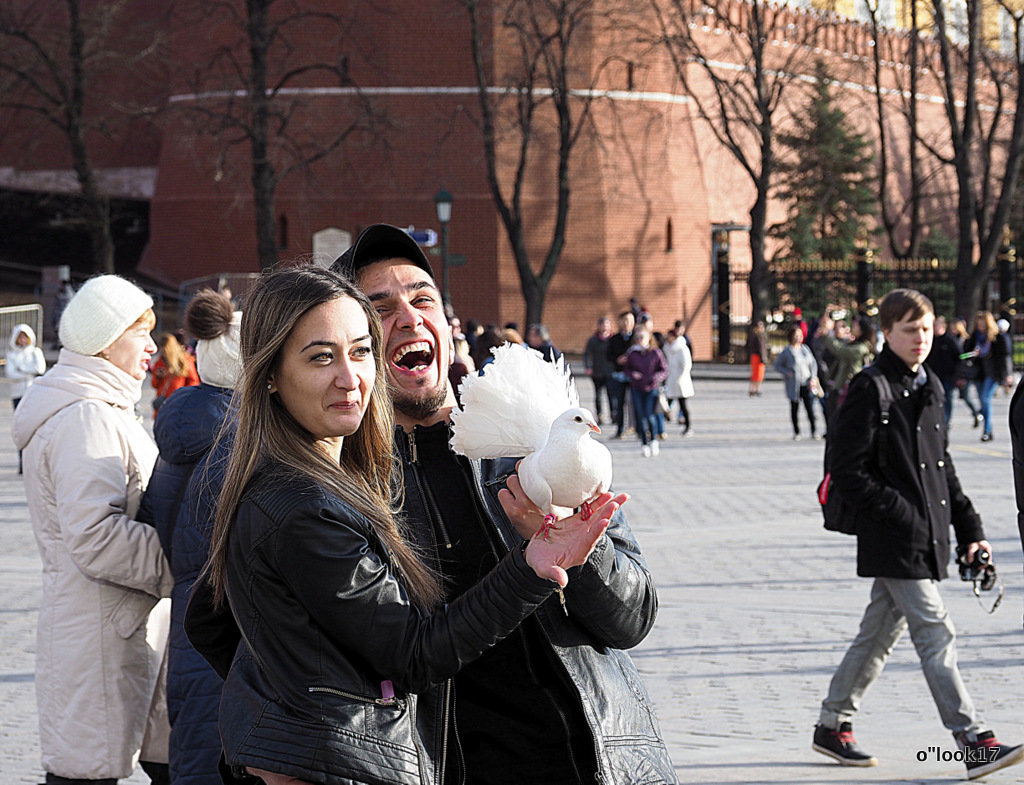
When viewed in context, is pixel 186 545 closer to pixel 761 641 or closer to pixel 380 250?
pixel 380 250

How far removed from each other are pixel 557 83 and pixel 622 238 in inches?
207

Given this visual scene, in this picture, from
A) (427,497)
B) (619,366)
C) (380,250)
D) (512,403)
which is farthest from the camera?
(619,366)

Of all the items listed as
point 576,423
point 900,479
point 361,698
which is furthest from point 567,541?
point 900,479

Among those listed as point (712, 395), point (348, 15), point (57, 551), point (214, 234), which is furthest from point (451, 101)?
point (57, 551)

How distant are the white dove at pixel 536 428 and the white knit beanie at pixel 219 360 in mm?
2306

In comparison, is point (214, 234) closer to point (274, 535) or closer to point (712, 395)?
point (712, 395)

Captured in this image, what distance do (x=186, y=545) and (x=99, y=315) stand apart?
3.33 feet

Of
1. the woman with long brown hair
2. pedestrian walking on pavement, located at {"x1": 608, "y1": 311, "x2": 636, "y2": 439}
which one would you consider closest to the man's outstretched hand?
the woman with long brown hair

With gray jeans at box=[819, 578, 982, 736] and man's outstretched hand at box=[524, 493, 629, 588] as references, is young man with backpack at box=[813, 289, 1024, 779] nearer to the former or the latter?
gray jeans at box=[819, 578, 982, 736]

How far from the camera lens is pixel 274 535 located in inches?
99.4

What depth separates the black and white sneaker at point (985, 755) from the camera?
230 inches

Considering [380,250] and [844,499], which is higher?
[380,250]

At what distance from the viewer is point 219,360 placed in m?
4.99

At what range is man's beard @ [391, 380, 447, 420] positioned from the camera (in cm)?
309
